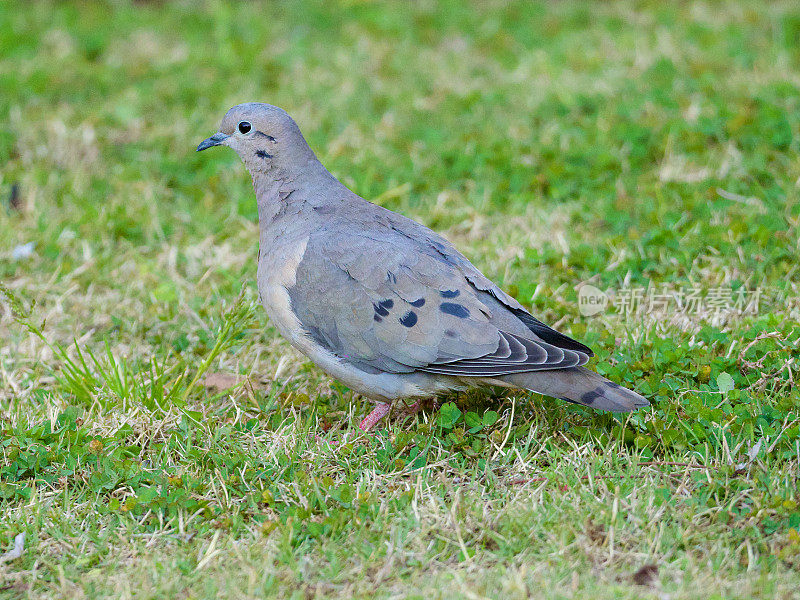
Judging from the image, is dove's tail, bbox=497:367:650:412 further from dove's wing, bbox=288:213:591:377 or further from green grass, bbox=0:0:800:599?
green grass, bbox=0:0:800:599

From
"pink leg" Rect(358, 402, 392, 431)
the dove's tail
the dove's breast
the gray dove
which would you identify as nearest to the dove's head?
the gray dove

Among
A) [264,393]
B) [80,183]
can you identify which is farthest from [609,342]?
[80,183]

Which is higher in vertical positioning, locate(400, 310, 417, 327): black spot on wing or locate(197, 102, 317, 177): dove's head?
locate(197, 102, 317, 177): dove's head

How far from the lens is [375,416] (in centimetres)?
348

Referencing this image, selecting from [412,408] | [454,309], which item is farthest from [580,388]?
[412,408]

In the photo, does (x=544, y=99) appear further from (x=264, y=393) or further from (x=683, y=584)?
(x=683, y=584)

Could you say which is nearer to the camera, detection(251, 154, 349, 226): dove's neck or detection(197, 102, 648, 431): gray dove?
detection(197, 102, 648, 431): gray dove

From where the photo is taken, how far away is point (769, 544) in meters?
2.67

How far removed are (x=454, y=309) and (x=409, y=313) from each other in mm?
158

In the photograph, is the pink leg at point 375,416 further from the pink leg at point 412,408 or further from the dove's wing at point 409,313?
the dove's wing at point 409,313

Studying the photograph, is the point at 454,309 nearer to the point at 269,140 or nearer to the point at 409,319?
the point at 409,319

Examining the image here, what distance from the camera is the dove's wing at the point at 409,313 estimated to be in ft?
10.3

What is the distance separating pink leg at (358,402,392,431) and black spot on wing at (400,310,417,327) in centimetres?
42

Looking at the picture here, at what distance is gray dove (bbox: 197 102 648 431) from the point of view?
10.2 ft
